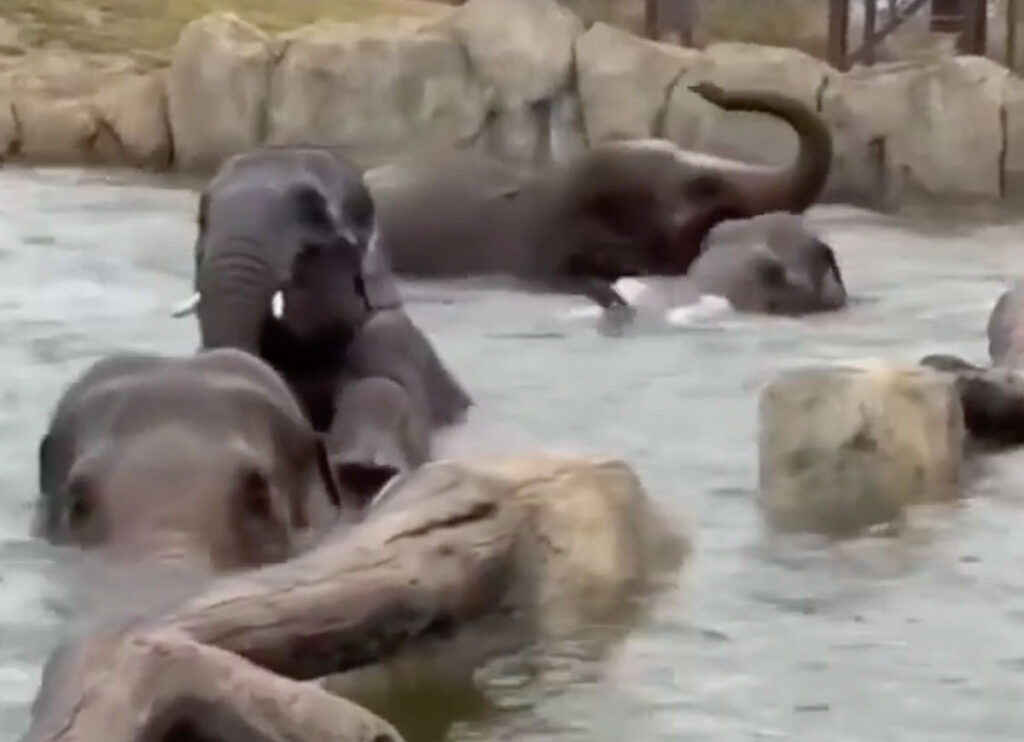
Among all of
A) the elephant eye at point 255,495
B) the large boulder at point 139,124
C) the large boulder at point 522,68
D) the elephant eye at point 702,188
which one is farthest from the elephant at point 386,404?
the large boulder at point 139,124

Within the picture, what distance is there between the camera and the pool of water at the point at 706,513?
12.6 ft

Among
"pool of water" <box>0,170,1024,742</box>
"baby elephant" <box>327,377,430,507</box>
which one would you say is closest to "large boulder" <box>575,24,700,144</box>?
"pool of water" <box>0,170,1024,742</box>

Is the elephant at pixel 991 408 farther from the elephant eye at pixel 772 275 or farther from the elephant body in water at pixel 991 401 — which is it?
the elephant eye at pixel 772 275

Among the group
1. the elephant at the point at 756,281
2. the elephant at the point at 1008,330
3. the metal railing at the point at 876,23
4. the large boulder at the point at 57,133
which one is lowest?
the large boulder at the point at 57,133

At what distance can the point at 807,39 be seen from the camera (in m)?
15.7

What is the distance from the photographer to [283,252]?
5.21 meters

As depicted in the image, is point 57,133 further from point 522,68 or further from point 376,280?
→ point 376,280

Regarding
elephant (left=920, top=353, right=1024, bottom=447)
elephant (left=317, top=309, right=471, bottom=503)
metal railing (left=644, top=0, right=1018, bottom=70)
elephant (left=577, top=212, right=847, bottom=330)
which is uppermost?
elephant (left=317, top=309, right=471, bottom=503)

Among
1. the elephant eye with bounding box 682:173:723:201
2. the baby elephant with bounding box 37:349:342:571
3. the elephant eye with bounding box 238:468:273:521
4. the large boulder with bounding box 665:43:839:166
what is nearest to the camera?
the baby elephant with bounding box 37:349:342:571

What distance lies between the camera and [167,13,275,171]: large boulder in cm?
1406

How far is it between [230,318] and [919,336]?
333cm

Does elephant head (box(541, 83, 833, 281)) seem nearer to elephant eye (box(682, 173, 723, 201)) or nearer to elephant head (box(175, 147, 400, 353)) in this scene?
elephant eye (box(682, 173, 723, 201))

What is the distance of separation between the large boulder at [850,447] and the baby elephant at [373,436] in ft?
2.48

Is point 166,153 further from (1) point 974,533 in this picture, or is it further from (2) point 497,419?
(1) point 974,533
